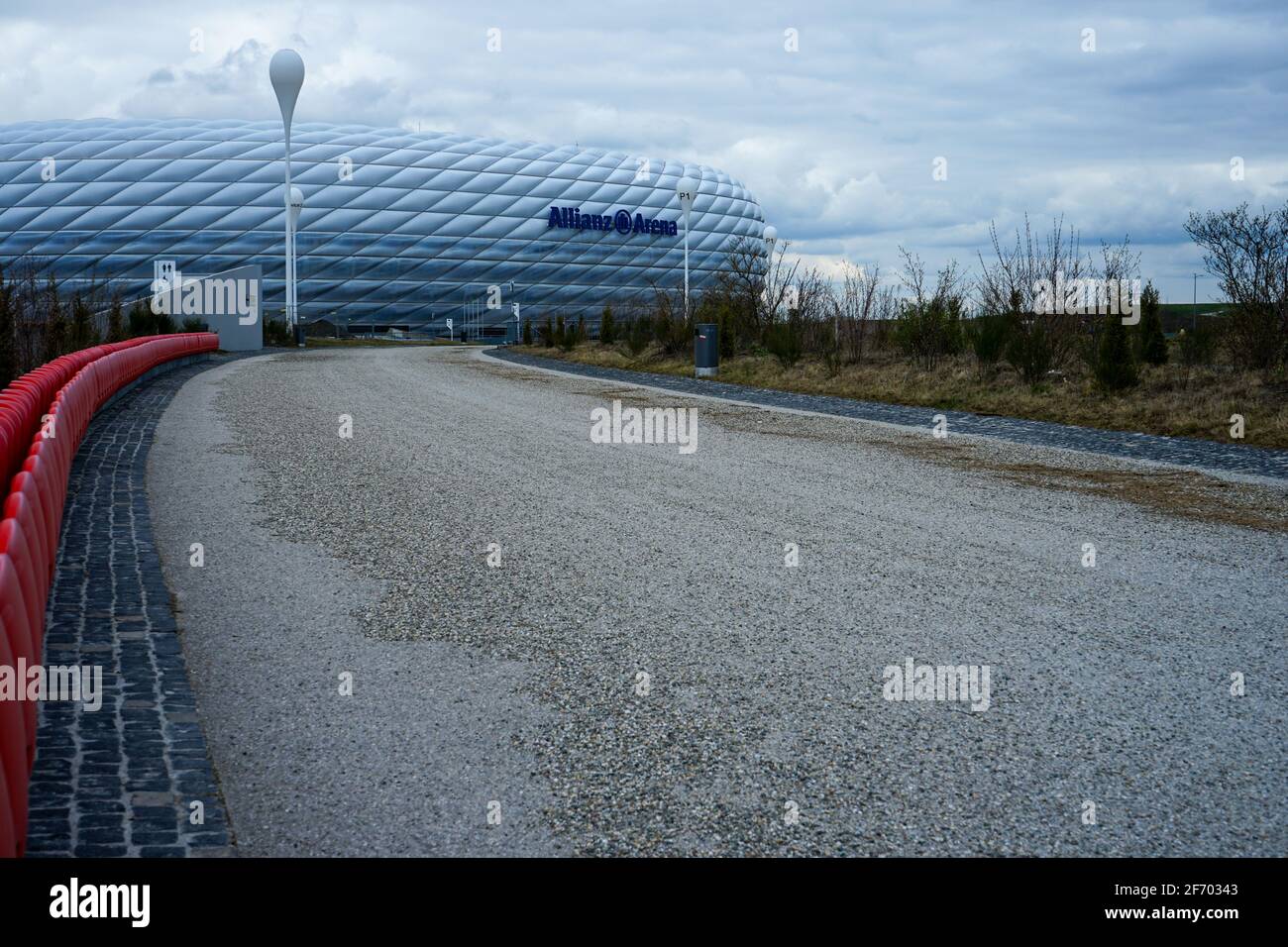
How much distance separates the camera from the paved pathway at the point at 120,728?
3.64 metres

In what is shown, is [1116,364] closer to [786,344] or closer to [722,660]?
[786,344]

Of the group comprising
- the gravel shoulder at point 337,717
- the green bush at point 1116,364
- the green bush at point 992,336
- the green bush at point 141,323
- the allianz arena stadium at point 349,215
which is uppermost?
the allianz arena stadium at point 349,215

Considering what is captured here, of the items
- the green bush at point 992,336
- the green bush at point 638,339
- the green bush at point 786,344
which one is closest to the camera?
the green bush at point 992,336

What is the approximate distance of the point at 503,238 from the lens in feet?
249

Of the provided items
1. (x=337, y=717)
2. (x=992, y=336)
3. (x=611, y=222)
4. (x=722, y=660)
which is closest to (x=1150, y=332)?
(x=992, y=336)

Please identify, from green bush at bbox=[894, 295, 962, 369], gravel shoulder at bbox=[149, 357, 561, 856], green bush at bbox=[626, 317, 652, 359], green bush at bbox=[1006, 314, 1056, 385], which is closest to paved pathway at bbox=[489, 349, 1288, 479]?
green bush at bbox=[1006, 314, 1056, 385]

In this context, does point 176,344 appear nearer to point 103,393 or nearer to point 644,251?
point 103,393

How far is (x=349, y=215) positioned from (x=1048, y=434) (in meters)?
63.3

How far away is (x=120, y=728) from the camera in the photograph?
14.9ft

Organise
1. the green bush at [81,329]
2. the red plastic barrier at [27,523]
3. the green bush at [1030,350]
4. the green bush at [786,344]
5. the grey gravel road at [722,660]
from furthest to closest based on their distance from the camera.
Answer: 1. the green bush at [81,329]
2. the green bush at [786,344]
3. the green bush at [1030,350]
4. the grey gravel road at [722,660]
5. the red plastic barrier at [27,523]

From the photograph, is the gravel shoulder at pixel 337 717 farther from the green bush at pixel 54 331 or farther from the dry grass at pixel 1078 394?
the green bush at pixel 54 331

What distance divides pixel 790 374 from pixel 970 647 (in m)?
19.7

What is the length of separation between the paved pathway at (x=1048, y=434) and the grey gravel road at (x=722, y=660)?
152cm

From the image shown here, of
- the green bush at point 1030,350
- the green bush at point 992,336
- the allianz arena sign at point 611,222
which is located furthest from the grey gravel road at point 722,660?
the allianz arena sign at point 611,222
